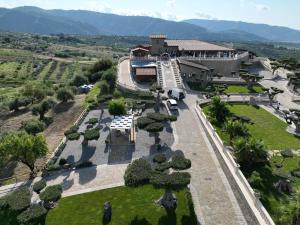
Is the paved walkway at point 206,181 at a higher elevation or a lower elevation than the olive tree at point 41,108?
higher

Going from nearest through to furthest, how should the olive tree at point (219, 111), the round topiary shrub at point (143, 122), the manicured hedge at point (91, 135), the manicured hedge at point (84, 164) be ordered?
the manicured hedge at point (84, 164) < the round topiary shrub at point (143, 122) < the manicured hedge at point (91, 135) < the olive tree at point (219, 111)

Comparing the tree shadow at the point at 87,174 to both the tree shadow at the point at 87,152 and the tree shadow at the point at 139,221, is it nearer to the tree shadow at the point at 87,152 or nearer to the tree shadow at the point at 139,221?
the tree shadow at the point at 87,152

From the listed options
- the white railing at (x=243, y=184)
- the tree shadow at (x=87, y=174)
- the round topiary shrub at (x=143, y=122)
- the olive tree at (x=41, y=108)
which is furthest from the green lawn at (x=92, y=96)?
the white railing at (x=243, y=184)

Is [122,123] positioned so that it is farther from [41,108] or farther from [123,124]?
[41,108]

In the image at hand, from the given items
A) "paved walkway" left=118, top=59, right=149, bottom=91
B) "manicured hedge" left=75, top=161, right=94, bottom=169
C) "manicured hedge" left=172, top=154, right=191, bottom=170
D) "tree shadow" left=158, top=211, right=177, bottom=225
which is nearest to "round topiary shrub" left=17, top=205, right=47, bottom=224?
"manicured hedge" left=75, top=161, right=94, bottom=169

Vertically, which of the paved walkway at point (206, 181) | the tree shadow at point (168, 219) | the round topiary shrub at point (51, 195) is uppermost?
the paved walkway at point (206, 181)

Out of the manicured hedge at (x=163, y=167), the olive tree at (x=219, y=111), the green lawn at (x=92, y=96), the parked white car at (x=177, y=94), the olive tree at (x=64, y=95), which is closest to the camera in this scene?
the manicured hedge at (x=163, y=167)

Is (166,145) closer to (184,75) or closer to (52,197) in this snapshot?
(52,197)
